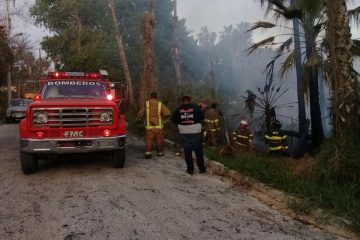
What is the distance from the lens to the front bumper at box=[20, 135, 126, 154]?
7.96 metres

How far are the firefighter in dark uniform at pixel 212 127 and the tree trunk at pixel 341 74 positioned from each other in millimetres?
5727

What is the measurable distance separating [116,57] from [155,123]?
24.1 m

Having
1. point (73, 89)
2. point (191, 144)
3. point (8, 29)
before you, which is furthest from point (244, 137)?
point (8, 29)

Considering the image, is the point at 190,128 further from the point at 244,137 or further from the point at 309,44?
the point at 309,44

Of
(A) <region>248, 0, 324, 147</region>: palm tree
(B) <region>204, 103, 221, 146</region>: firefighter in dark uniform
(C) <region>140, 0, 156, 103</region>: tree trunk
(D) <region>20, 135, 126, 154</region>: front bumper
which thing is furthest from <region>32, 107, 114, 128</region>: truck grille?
(C) <region>140, 0, 156, 103</region>: tree trunk

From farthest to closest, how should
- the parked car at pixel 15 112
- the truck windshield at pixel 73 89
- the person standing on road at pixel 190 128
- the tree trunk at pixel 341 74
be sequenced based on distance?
the parked car at pixel 15 112
the truck windshield at pixel 73 89
the person standing on road at pixel 190 128
the tree trunk at pixel 341 74

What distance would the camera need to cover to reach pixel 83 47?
3094 centimetres

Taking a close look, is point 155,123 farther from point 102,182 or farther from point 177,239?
point 177,239

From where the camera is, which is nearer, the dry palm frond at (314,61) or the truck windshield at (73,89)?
the truck windshield at (73,89)

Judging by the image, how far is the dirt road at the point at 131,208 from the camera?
16.5 feet

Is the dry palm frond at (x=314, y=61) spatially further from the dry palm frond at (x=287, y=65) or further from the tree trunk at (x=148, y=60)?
the tree trunk at (x=148, y=60)

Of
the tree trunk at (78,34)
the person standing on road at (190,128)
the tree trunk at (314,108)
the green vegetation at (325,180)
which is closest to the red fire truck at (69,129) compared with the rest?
the person standing on road at (190,128)

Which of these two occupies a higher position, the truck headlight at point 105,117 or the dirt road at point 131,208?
the truck headlight at point 105,117

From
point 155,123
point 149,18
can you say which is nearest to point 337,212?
point 155,123
